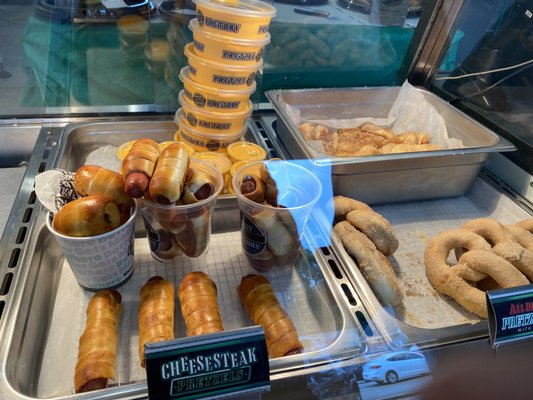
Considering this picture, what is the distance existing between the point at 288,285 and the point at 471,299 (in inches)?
18.3

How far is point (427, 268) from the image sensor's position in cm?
121

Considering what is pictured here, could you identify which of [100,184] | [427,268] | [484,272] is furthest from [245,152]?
[484,272]

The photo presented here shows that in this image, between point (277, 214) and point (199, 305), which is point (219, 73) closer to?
point (277, 214)

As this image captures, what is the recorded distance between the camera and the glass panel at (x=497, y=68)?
1604mm

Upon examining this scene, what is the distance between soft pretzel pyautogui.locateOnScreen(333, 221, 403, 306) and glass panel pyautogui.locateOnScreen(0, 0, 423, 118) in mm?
781

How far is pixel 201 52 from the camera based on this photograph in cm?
132

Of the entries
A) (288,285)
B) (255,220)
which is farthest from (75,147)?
(288,285)

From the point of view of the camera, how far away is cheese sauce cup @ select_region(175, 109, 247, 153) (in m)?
1.42

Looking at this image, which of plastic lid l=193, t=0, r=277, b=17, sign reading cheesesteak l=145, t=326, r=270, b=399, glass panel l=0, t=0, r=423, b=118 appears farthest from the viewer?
glass panel l=0, t=0, r=423, b=118

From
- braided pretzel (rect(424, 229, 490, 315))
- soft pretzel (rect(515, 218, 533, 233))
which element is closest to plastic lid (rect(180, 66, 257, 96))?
braided pretzel (rect(424, 229, 490, 315))

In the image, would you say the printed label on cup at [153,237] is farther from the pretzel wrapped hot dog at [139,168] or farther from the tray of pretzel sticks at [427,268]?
the tray of pretzel sticks at [427,268]

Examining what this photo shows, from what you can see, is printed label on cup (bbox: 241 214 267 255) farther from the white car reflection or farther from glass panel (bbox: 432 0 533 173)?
glass panel (bbox: 432 0 533 173)

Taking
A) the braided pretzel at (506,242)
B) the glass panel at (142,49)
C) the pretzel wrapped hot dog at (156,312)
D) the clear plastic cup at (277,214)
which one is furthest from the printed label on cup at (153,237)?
the braided pretzel at (506,242)

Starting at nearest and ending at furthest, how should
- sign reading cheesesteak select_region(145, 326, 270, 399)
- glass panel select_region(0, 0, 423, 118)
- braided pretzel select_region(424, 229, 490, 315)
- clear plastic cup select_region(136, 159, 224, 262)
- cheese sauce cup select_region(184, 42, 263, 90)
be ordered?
sign reading cheesesteak select_region(145, 326, 270, 399) < clear plastic cup select_region(136, 159, 224, 262) < braided pretzel select_region(424, 229, 490, 315) < cheese sauce cup select_region(184, 42, 263, 90) < glass panel select_region(0, 0, 423, 118)
